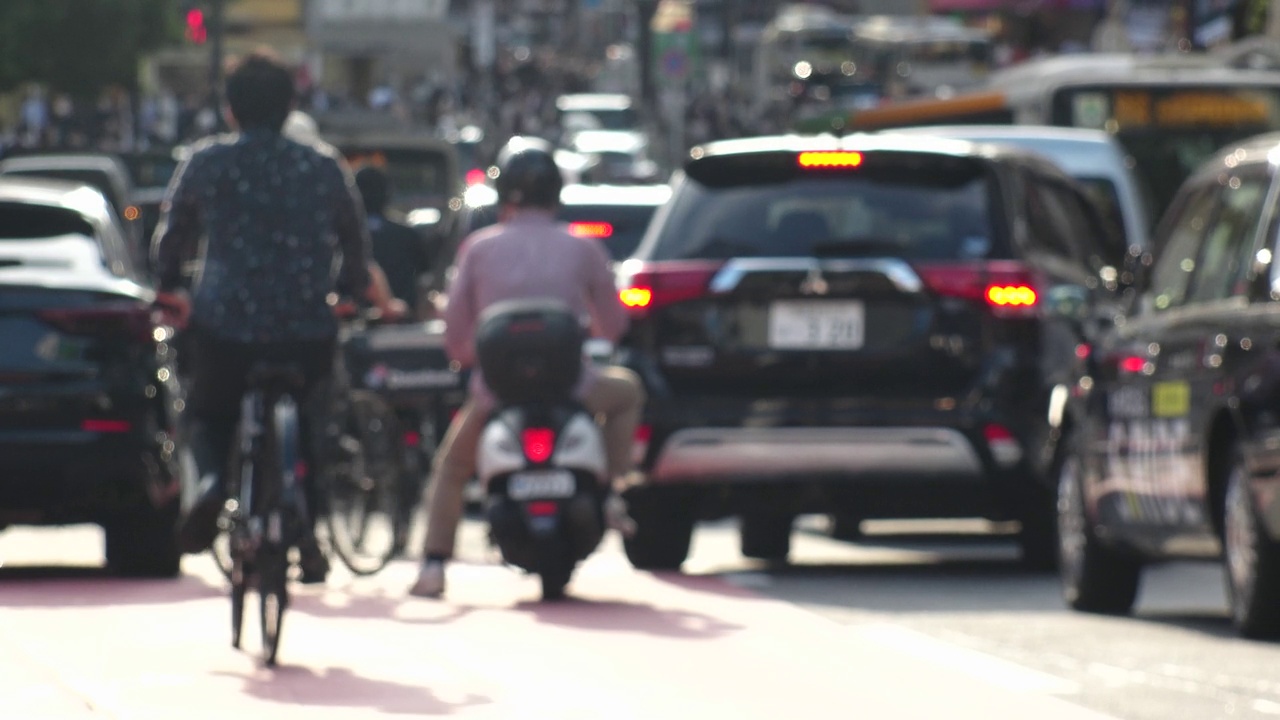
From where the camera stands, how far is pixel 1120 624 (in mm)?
11789

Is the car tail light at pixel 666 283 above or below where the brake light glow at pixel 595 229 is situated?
above

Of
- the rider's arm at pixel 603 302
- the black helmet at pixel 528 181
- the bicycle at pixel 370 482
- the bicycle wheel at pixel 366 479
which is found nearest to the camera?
the rider's arm at pixel 603 302

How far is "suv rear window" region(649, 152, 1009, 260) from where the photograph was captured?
43.3ft

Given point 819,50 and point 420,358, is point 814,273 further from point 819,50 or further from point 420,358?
point 819,50

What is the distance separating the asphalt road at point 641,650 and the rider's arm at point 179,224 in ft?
3.69

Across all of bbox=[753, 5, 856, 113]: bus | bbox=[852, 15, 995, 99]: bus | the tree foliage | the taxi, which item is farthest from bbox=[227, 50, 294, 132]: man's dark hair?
bbox=[753, 5, 856, 113]: bus

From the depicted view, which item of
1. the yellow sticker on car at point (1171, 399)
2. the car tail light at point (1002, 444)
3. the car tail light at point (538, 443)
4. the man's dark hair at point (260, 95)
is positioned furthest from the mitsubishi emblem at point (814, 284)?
the man's dark hair at point (260, 95)

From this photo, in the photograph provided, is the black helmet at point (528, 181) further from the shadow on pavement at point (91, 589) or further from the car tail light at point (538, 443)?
the shadow on pavement at point (91, 589)

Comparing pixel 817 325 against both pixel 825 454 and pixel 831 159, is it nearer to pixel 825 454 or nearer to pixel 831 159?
pixel 825 454

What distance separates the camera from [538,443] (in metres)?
11.8

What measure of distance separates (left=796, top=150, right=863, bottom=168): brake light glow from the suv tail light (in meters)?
2.62

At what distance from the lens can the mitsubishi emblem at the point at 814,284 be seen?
1298cm

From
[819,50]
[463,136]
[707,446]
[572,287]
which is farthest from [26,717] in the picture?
[819,50]

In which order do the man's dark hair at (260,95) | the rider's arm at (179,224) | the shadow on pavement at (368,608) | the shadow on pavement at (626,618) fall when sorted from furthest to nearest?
the shadow on pavement at (368,608)
the shadow on pavement at (626,618)
the man's dark hair at (260,95)
the rider's arm at (179,224)
